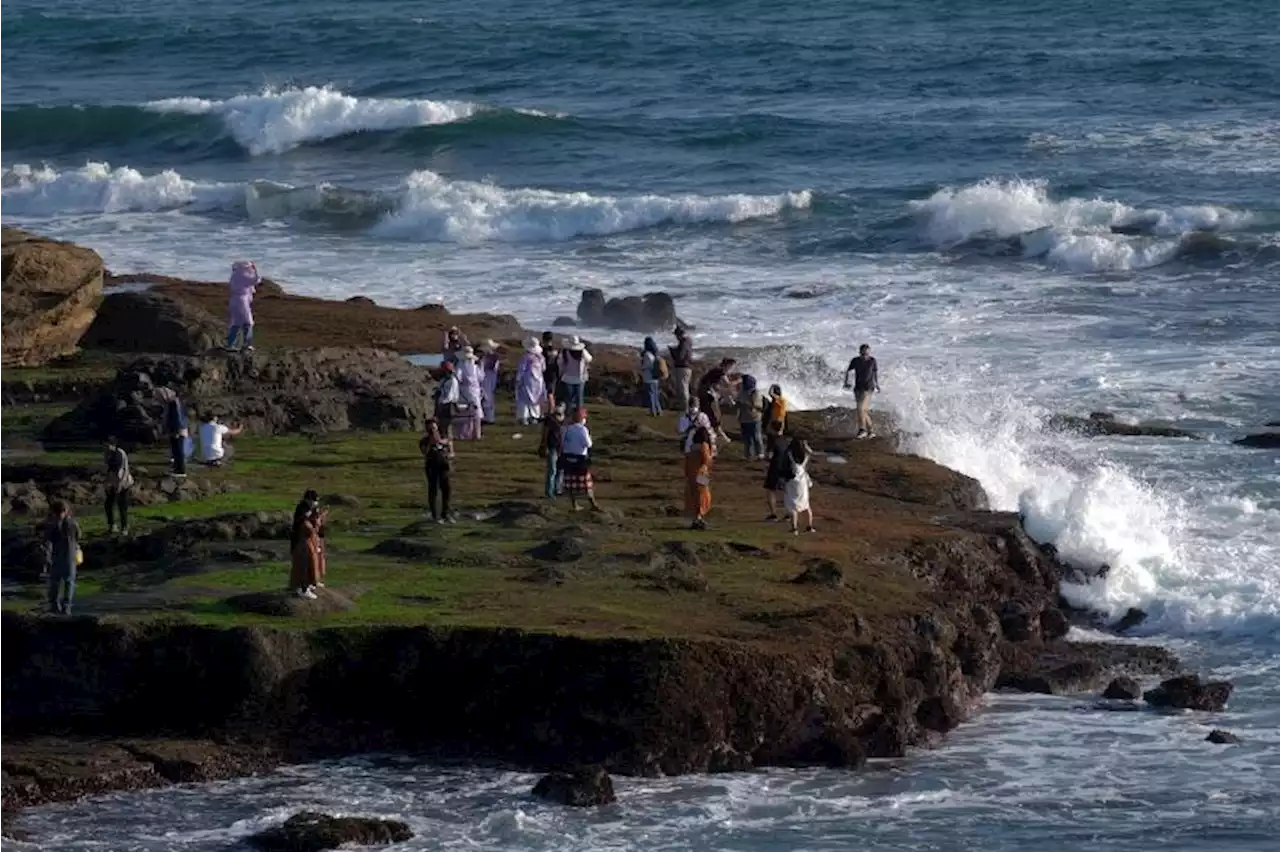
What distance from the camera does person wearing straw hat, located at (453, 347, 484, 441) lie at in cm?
3300

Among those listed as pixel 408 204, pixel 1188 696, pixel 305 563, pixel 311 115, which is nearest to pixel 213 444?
pixel 305 563

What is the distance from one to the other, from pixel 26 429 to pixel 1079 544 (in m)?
12.2

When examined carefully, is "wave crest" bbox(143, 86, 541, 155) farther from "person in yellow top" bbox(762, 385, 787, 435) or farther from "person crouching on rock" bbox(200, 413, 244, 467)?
"person crouching on rock" bbox(200, 413, 244, 467)

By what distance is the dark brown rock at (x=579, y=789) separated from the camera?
21531 mm

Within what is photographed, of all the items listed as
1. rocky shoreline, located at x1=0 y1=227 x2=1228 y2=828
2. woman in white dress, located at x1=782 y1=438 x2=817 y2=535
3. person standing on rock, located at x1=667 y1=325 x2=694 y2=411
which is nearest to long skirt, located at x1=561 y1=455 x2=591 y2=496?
rocky shoreline, located at x1=0 y1=227 x2=1228 y2=828

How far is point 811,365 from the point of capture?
40.6m

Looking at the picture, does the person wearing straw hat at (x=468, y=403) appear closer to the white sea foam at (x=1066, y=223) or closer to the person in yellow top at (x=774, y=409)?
the person in yellow top at (x=774, y=409)

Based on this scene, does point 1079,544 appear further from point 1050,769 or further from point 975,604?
point 1050,769

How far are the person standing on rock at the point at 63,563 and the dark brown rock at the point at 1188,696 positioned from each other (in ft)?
32.5

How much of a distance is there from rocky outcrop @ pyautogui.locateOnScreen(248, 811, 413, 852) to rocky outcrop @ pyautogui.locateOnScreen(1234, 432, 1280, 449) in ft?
59.2

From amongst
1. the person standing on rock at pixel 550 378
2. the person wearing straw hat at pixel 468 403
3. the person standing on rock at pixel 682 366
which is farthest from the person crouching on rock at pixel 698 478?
the person standing on rock at pixel 682 366

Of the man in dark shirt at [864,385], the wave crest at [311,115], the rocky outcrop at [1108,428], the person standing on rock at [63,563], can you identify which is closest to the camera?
the person standing on rock at [63,563]

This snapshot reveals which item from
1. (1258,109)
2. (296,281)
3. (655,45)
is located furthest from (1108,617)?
(655,45)

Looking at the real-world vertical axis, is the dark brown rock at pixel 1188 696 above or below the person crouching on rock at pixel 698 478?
below
